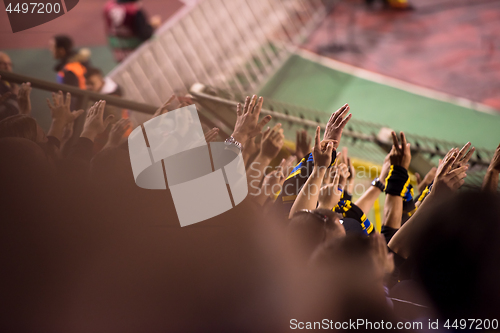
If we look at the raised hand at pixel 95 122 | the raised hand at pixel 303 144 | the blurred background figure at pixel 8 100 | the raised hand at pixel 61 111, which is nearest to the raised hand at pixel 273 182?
the raised hand at pixel 303 144

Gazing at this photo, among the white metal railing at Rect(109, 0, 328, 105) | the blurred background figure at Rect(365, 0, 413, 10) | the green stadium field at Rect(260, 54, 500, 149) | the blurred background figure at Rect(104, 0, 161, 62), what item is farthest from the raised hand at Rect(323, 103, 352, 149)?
the blurred background figure at Rect(365, 0, 413, 10)

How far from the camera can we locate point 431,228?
1.38 meters

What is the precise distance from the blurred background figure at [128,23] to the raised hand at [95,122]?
2800mm

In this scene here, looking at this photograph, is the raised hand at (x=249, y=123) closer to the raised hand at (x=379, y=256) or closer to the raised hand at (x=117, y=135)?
the raised hand at (x=117, y=135)

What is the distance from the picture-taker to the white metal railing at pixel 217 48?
162 inches

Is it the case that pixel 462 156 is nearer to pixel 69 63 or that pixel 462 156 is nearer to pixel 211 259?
pixel 211 259

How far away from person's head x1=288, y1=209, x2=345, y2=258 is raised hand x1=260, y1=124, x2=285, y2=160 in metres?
0.58

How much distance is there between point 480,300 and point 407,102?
353cm

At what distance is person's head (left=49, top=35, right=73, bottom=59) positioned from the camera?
3379 millimetres

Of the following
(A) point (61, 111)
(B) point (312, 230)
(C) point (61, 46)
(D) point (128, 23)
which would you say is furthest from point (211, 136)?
(D) point (128, 23)

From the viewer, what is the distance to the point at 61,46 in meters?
3.39

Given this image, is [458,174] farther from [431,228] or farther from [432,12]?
[432,12]

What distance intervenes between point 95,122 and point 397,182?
146 centimetres

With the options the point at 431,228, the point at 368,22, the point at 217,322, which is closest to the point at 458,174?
the point at 431,228
